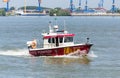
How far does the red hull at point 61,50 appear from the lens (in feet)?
151

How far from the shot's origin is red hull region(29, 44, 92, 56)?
46.0 m

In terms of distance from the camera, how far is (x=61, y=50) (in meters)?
46.2

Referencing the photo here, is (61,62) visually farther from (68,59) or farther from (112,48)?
(112,48)

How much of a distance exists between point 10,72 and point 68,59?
7982 millimetres

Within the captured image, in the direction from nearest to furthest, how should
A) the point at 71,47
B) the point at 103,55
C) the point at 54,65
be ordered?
1. the point at 54,65
2. the point at 71,47
3. the point at 103,55

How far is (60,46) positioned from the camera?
46.2 meters

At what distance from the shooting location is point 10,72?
39.1m

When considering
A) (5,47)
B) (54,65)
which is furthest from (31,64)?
(5,47)

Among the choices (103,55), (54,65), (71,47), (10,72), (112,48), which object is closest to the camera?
(10,72)

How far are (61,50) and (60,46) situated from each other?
0.33 metres

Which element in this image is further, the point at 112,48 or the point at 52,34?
the point at 112,48

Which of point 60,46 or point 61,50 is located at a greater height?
point 60,46

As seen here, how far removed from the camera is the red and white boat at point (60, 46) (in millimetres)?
46062

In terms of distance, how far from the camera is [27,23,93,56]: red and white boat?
46.1m
